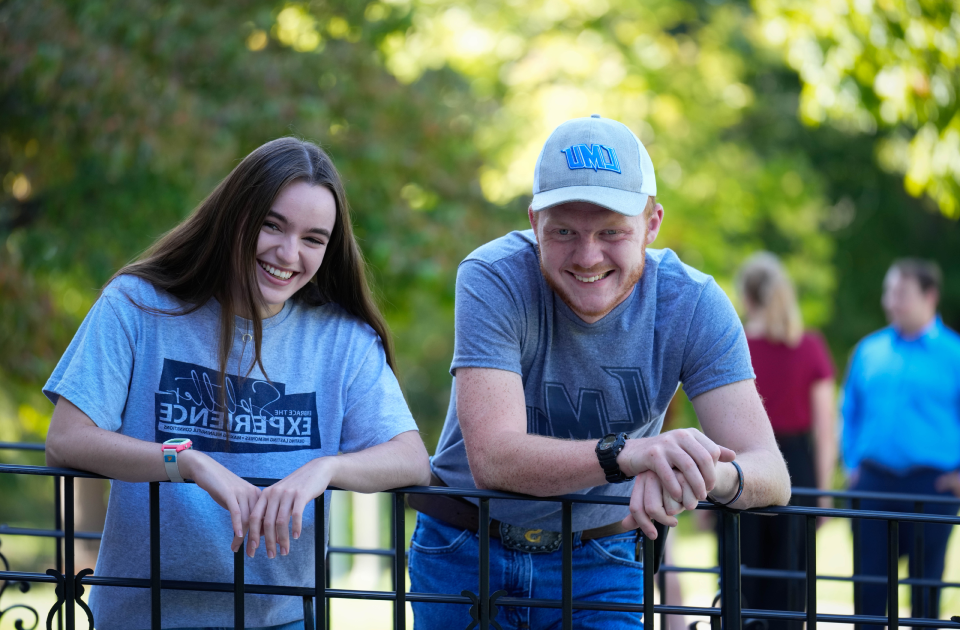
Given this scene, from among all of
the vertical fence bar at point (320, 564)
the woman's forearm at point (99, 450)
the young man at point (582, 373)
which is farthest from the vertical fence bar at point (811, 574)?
the woman's forearm at point (99, 450)

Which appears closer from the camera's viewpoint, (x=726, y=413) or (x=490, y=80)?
(x=726, y=413)

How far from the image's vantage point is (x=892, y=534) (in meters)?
2.13

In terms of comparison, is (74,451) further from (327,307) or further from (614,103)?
(614,103)

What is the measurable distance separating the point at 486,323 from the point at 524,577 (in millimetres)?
766

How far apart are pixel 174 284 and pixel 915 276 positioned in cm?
503

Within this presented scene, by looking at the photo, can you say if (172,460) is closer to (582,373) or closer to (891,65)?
(582,373)

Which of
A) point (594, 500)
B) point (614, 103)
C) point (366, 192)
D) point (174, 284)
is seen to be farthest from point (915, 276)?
point (614, 103)

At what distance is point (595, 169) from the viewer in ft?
7.43

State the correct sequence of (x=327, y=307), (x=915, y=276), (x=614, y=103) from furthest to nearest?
(x=614, y=103)
(x=915, y=276)
(x=327, y=307)

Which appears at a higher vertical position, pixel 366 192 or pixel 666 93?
pixel 666 93

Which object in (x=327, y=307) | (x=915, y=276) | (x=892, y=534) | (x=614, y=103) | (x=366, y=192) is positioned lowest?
→ (x=892, y=534)

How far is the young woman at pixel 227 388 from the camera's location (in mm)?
2260

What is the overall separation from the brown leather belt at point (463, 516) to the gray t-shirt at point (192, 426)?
1.14ft

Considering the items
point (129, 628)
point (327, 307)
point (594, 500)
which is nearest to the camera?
point (594, 500)
